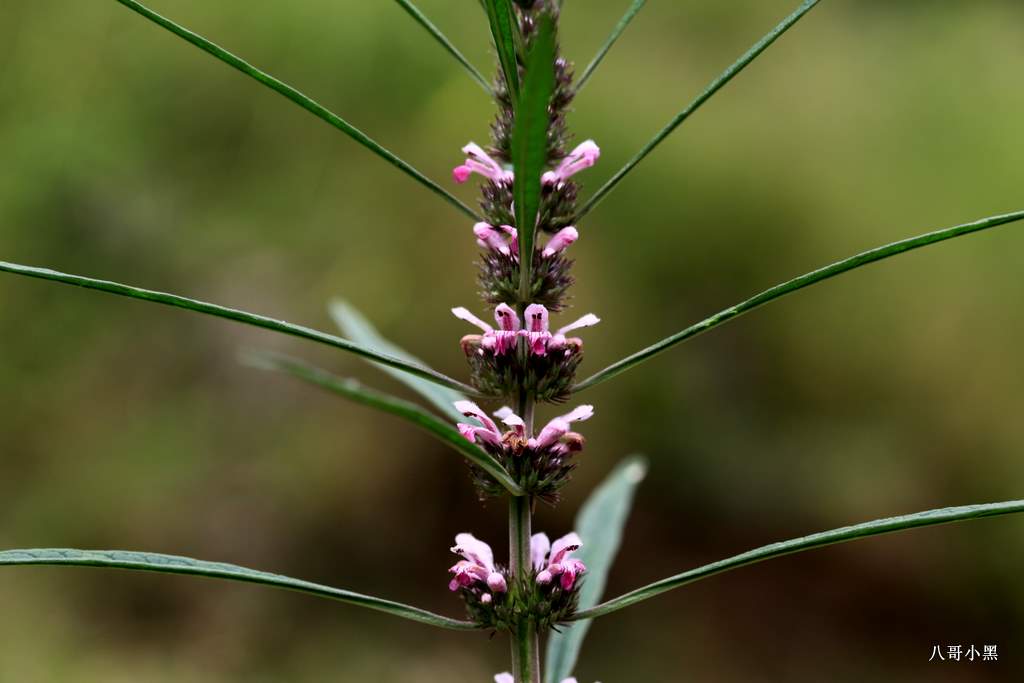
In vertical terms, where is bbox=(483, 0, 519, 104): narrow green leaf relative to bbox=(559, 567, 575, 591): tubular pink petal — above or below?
above

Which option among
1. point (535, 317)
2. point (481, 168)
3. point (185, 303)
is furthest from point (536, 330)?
point (185, 303)

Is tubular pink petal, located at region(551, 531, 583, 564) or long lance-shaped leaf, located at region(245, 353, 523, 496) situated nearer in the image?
long lance-shaped leaf, located at region(245, 353, 523, 496)

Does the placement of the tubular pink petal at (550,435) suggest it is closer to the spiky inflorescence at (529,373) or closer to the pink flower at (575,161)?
the spiky inflorescence at (529,373)

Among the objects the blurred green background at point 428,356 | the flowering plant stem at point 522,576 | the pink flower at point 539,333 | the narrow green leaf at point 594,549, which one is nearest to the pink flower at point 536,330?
the pink flower at point 539,333

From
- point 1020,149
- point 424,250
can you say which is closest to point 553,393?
point 424,250

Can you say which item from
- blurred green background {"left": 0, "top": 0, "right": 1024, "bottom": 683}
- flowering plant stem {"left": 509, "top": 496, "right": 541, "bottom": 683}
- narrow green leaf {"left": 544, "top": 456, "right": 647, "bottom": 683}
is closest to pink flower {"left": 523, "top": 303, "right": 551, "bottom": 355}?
flowering plant stem {"left": 509, "top": 496, "right": 541, "bottom": 683}

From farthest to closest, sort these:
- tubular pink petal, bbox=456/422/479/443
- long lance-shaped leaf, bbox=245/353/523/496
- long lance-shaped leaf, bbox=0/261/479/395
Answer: tubular pink petal, bbox=456/422/479/443, long lance-shaped leaf, bbox=0/261/479/395, long lance-shaped leaf, bbox=245/353/523/496

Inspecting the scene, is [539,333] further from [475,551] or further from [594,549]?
[594,549]

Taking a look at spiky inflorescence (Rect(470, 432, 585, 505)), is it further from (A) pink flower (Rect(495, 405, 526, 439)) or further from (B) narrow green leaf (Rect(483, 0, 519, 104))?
(B) narrow green leaf (Rect(483, 0, 519, 104))
